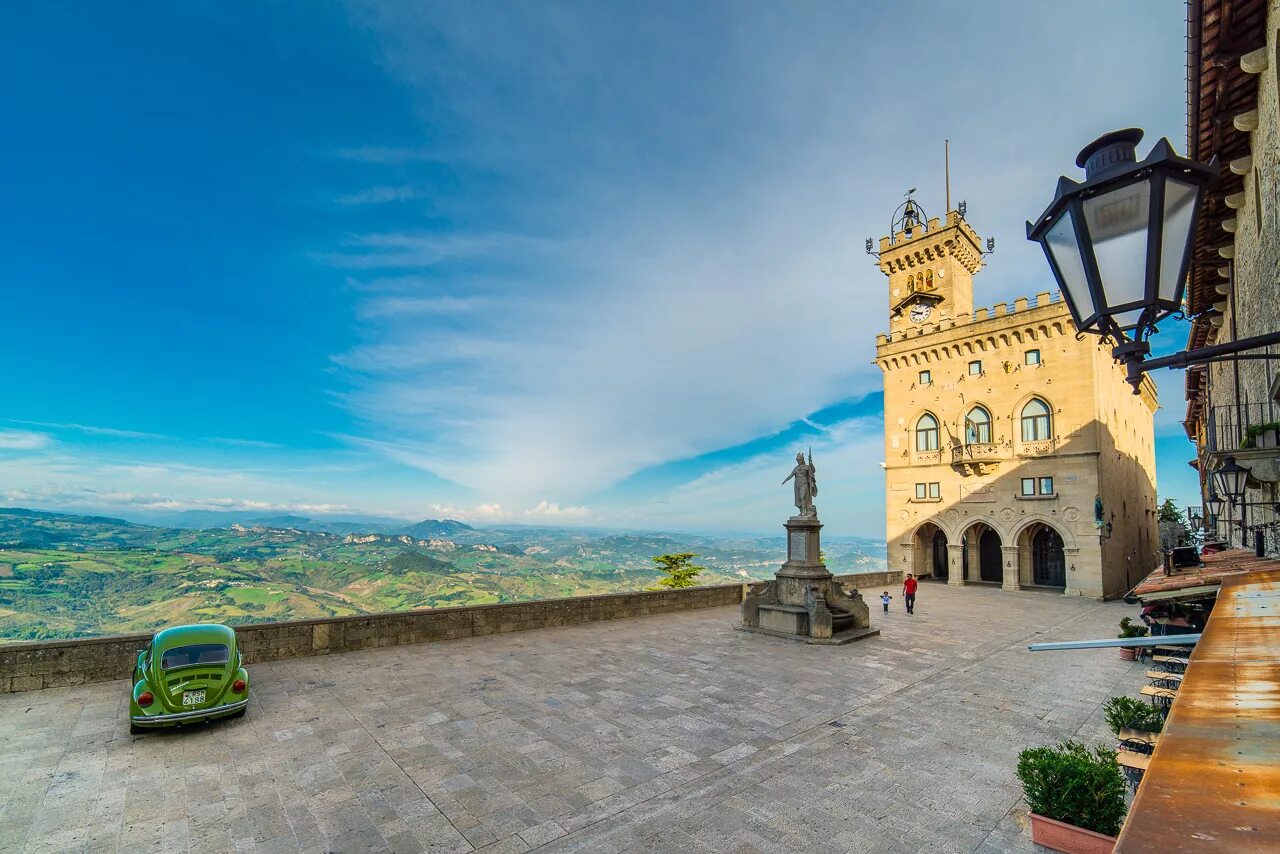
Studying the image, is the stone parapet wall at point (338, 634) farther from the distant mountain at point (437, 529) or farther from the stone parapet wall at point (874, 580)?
the distant mountain at point (437, 529)

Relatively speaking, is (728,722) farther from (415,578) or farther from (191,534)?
(191,534)

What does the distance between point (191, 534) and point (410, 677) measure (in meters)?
94.7

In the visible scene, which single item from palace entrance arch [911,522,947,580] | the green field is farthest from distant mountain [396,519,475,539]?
palace entrance arch [911,522,947,580]

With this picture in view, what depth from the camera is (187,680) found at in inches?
333

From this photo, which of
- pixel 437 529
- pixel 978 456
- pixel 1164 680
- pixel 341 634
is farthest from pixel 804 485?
pixel 437 529

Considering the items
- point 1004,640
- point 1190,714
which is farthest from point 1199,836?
point 1004,640

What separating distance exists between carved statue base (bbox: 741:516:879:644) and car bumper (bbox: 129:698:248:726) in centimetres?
1252

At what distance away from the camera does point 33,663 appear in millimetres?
10102

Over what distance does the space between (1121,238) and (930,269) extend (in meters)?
39.9

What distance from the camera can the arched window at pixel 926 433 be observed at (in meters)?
34.9

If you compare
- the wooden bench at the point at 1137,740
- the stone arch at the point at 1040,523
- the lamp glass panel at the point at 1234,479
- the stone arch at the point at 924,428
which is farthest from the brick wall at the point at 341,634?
the stone arch at the point at 924,428

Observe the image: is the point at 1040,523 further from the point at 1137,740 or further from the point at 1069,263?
the point at 1069,263

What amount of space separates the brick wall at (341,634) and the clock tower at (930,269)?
2680 centimetres

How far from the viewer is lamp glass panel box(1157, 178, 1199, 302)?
3.22 m
